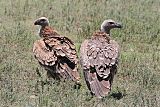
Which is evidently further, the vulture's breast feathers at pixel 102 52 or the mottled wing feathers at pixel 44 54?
the mottled wing feathers at pixel 44 54

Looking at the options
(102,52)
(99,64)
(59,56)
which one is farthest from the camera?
(59,56)

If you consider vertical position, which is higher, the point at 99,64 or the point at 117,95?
the point at 99,64

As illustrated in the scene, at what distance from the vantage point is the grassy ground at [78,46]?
384 inches

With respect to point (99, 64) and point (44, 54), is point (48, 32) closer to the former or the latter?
point (44, 54)

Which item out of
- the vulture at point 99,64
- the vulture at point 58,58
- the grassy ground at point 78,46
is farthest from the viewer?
the vulture at point 58,58

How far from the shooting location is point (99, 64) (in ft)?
31.7

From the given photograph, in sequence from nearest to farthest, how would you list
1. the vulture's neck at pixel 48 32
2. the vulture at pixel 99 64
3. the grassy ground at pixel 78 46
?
the vulture at pixel 99 64 → the grassy ground at pixel 78 46 → the vulture's neck at pixel 48 32

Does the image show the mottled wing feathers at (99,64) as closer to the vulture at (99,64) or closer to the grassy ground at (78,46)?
the vulture at (99,64)

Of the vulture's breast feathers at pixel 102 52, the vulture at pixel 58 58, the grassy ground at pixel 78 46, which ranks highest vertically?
the vulture's breast feathers at pixel 102 52

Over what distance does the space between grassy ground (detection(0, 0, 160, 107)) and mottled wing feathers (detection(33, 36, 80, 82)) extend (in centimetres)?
25

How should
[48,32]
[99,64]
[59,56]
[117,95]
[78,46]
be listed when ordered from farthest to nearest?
[78,46] < [48,32] < [117,95] < [59,56] < [99,64]

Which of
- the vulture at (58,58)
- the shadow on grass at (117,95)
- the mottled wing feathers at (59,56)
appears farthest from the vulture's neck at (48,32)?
the shadow on grass at (117,95)

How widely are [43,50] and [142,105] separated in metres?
2.33

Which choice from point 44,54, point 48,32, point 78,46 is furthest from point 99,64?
point 78,46
